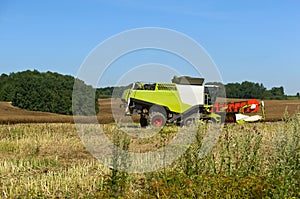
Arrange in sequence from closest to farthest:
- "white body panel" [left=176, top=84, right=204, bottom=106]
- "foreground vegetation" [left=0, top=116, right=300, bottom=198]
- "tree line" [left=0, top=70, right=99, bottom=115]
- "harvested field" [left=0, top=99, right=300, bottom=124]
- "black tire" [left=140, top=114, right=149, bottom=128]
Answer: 1. "foreground vegetation" [left=0, top=116, right=300, bottom=198]
2. "black tire" [left=140, top=114, right=149, bottom=128]
3. "white body panel" [left=176, top=84, right=204, bottom=106]
4. "harvested field" [left=0, top=99, right=300, bottom=124]
5. "tree line" [left=0, top=70, right=99, bottom=115]

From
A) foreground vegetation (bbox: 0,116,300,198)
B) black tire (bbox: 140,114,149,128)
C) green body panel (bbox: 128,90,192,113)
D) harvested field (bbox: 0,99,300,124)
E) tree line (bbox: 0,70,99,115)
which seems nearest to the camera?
foreground vegetation (bbox: 0,116,300,198)

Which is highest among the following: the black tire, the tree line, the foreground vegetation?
the tree line

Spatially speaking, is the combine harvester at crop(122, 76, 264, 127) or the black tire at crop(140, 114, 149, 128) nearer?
the combine harvester at crop(122, 76, 264, 127)

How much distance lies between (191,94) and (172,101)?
103 cm

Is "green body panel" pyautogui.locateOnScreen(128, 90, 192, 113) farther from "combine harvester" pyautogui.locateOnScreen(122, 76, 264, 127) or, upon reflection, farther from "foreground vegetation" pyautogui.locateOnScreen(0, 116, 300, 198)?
"foreground vegetation" pyautogui.locateOnScreen(0, 116, 300, 198)

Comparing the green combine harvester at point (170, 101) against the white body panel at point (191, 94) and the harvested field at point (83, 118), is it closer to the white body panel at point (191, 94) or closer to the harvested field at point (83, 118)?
the white body panel at point (191, 94)

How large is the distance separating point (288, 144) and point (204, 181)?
1.45 metres

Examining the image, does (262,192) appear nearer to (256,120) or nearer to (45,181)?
(45,181)

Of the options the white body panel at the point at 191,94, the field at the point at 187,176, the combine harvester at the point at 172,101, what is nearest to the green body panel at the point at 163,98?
the combine harvester at the point at 172,101

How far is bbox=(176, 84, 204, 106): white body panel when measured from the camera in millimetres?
19703

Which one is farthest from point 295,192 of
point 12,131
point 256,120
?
point 256,120

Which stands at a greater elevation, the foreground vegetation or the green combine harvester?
the green combine harvester

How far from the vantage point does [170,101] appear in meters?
19.4

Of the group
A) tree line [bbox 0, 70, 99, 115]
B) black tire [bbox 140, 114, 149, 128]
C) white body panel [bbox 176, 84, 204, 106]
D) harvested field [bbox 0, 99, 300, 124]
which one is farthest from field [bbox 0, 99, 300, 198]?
tree line [bbox 0, 70, 99, 115]
